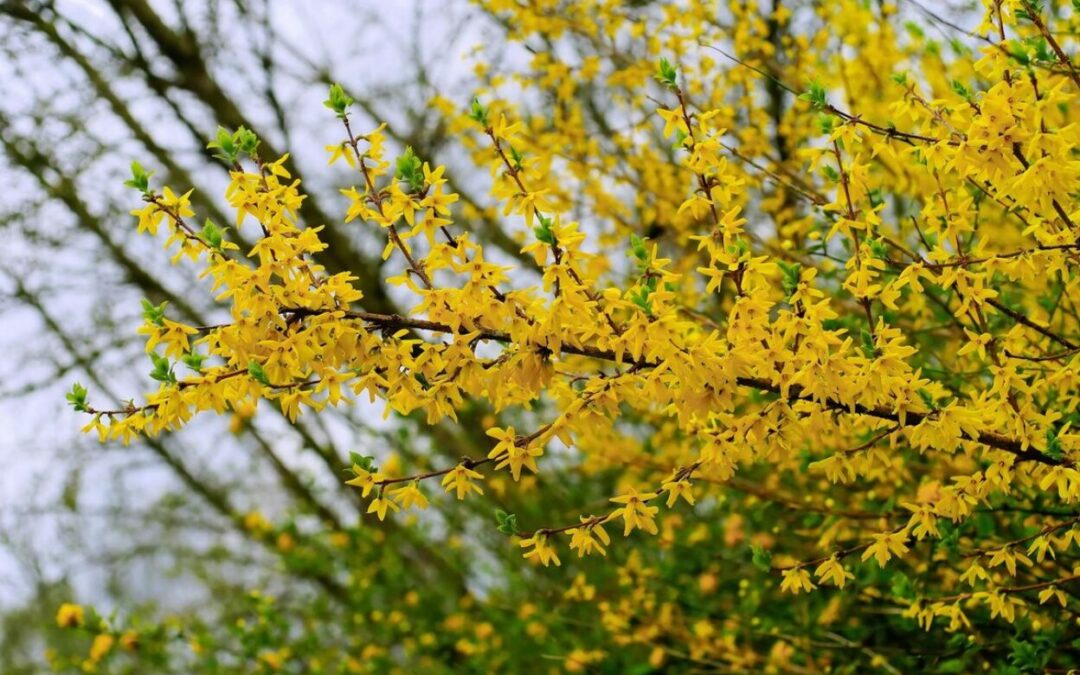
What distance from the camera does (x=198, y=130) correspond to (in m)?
6.87

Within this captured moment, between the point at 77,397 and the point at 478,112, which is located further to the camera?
the point at 77,397

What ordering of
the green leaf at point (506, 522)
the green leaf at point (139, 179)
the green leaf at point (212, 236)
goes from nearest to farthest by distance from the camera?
the green leaf at point (212, 236) → the green leaf at point (139, 179) → the green leaf at point (506, 522)

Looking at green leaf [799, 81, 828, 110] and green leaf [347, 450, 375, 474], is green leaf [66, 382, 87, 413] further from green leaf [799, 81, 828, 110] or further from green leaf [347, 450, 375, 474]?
green leaf [799, 81, 828, 110]

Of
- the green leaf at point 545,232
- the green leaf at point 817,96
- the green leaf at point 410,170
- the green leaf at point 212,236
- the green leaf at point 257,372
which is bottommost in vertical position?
the green leaf at point 257,372

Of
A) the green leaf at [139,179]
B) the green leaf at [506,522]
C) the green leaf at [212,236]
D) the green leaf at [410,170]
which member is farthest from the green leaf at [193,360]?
the green leaf at [506,522]

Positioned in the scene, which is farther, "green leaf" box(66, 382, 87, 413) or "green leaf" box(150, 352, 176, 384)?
"green leaf" box(66, 382, 87, 413)

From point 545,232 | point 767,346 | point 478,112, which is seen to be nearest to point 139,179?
point 478,112

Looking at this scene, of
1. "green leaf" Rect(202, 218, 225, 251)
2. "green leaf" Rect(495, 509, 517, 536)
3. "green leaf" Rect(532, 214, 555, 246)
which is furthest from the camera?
"green leaf" Rect(495, 509, 517, 536)

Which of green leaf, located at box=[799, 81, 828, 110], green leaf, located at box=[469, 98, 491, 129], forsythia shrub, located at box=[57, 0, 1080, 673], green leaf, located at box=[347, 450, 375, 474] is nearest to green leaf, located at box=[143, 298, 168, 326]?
forsythia shrub, located at box=[57, 0, 1080, 673]

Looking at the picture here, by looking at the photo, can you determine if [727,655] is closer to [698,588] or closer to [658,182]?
[698,588]

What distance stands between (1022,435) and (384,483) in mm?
1487

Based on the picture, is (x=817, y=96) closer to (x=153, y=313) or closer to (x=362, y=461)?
(x=362, y=461)

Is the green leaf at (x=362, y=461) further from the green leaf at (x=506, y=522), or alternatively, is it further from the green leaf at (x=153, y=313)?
the green leaf at (x=153, y=313)

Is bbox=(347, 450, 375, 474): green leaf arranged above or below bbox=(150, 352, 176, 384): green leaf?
below
